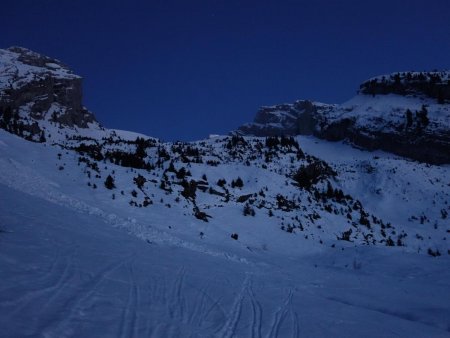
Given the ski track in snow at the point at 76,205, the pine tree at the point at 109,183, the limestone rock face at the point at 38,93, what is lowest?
the ski track in snow at the point at 76,205

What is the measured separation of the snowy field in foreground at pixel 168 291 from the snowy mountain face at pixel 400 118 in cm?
4591

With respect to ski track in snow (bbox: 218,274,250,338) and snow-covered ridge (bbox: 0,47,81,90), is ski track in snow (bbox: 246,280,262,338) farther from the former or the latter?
snow-covered ridge (bbox: 0,47,81,90)

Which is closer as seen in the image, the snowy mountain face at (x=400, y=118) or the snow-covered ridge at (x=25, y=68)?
the snowy mountain face at (x=400, y=118)

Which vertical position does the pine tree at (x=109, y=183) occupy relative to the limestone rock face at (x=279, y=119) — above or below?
below

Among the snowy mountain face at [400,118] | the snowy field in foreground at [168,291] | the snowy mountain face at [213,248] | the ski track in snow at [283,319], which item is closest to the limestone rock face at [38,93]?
the snowy mountain face at [213,248]

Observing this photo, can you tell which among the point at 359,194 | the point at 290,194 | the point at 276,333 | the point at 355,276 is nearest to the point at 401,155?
the point at 359,194

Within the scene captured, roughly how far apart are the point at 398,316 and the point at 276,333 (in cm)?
407

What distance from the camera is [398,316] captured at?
8055mm

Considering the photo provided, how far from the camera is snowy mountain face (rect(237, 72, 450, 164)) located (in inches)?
2096

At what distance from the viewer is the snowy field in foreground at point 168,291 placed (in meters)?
4.92

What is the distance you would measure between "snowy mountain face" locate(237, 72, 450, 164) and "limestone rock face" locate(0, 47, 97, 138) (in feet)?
165

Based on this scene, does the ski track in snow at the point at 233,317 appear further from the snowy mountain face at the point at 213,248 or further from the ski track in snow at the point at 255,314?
the ski track in snow at the point at 255,314

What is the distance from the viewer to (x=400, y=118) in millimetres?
56719

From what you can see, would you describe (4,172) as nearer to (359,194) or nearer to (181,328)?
(181,328)
